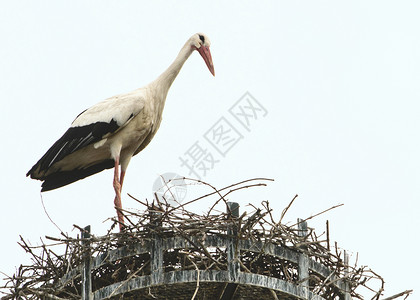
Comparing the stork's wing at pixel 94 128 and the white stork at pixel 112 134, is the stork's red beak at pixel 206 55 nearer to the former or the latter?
the white stork at pixel 112 134

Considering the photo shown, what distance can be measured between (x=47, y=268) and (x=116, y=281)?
861mm

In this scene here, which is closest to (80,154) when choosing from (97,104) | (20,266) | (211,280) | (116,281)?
(97,104)

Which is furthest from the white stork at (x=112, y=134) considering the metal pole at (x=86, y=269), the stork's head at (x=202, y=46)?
the metal pole at (x=86, y=269)

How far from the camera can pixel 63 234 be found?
9.12 m

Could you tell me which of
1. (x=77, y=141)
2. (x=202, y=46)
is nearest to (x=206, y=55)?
(x=202, y=46)

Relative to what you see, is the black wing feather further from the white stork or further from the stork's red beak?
the stork's red beak

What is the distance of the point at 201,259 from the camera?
339 inches

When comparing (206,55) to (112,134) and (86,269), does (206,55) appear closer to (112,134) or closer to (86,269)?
(112,134)

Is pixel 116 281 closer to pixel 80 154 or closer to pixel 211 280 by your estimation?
pixel 211 280

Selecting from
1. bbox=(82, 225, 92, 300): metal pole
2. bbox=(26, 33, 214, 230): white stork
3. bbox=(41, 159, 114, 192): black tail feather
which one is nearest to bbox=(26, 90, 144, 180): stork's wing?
bbox=(26, 33, 214, 230): white stork

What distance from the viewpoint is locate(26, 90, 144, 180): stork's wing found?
11.2m

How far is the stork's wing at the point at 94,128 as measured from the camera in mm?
11250

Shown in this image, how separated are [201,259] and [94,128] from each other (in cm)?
319

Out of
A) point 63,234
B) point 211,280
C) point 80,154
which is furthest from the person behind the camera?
point 80,154
